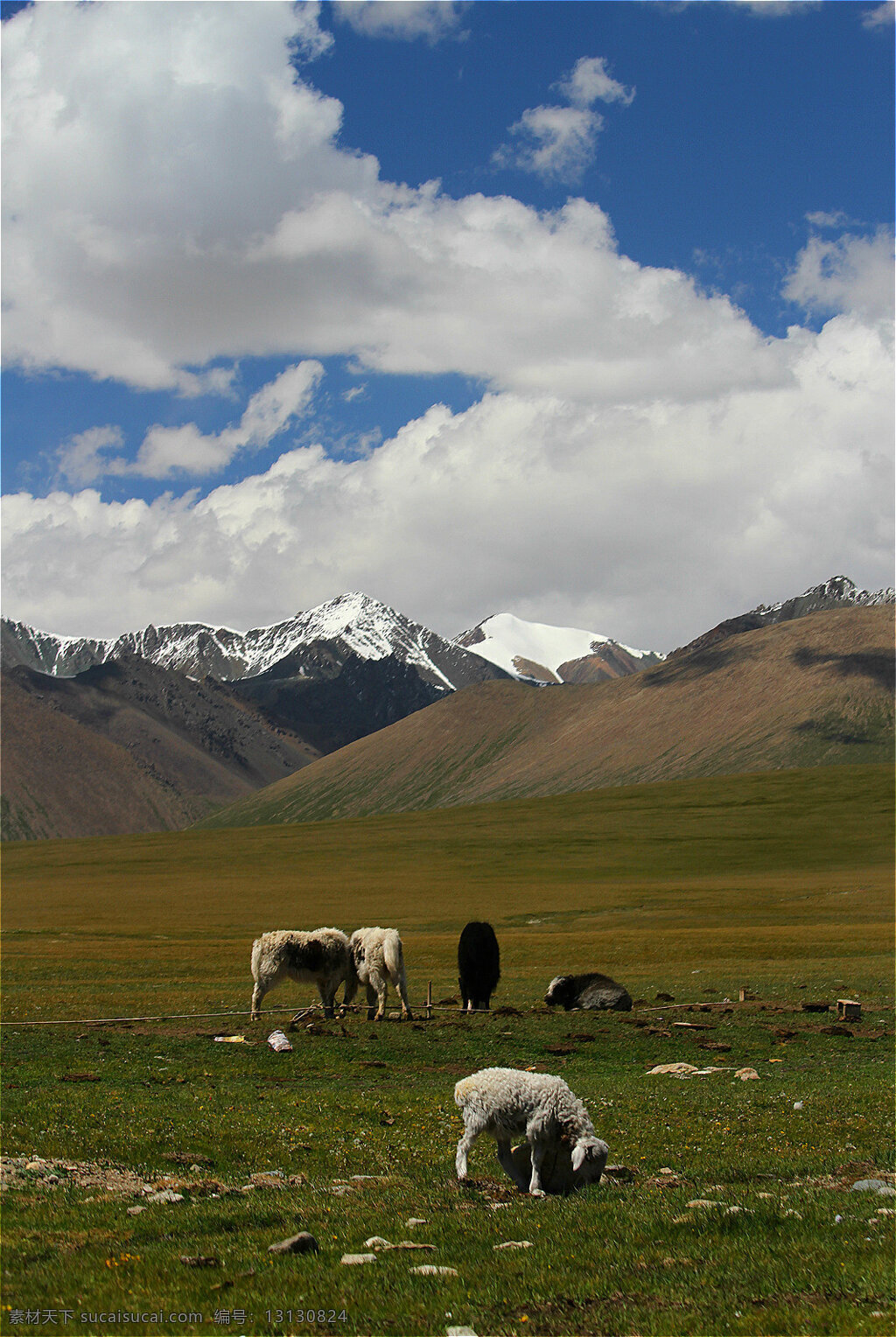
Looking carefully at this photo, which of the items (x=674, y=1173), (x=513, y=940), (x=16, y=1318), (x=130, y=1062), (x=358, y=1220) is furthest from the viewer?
Result: (x=513, y=940)

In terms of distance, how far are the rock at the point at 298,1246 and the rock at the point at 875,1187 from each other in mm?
6371

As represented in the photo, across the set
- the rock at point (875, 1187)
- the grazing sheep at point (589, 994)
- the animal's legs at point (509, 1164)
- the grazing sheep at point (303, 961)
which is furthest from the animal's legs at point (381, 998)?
the rock at point (875, 1187)

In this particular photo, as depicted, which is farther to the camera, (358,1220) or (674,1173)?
(674,1173)

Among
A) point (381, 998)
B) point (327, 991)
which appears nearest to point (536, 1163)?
point (381, 998)

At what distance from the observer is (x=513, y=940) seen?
60844 mm

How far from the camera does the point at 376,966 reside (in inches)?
1137

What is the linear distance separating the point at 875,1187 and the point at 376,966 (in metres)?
18.5

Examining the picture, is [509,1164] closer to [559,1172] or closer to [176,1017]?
[559,1172]

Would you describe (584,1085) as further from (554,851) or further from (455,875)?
(554,851)

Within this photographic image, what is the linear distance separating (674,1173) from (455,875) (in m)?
114

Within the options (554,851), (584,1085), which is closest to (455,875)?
(554,851)

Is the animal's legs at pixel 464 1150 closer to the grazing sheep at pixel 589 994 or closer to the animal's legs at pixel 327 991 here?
the animal's legs at pixel 327 991

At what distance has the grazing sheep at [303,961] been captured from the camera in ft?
95.1

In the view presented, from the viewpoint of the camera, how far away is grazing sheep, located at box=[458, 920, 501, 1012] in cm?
3128
